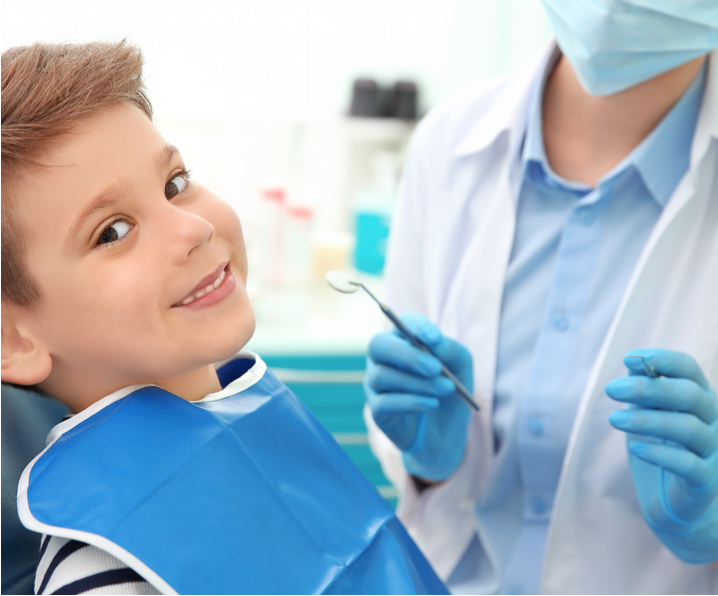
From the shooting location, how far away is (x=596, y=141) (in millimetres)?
1168

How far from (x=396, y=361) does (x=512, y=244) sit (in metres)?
0.33

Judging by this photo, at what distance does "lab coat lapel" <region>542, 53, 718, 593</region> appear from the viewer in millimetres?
1060

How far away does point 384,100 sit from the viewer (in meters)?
2.75

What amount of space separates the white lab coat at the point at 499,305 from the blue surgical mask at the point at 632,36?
0.13 meters

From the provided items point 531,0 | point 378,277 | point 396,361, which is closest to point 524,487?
point 396,361

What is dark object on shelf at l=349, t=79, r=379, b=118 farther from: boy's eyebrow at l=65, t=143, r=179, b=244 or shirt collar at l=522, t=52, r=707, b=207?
boy's eyebrow at l=65, t=143, r=179, b=244

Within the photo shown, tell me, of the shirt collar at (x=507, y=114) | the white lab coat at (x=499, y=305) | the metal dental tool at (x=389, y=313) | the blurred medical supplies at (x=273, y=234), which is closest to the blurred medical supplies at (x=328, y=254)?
the blurred medical supplies at (x=273, y=234)

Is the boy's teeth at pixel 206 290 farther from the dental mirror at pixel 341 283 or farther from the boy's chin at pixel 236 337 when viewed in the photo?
the dental mirror at pixel 341 283

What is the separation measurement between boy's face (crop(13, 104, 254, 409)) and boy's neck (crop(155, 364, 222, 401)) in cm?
5

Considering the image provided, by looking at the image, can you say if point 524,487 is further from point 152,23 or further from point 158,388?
point 152,23

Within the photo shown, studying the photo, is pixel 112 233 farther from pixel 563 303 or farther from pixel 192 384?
pixel 563 303

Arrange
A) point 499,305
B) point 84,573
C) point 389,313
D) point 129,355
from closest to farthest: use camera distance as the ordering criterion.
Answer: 1. point 84,573
2. point 129,355
3. point 389,313
4. point 499,305

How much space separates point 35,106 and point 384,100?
2.19 metres

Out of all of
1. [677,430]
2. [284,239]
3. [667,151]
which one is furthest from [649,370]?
[284,239]
